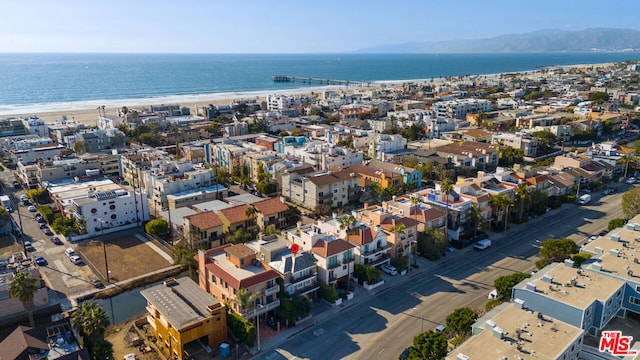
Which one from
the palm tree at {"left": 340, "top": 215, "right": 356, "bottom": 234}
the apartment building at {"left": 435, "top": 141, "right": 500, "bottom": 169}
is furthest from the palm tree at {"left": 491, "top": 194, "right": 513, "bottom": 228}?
the apartment building at {"left": 435, "top": 141, "right": 500, "bottom": 169}

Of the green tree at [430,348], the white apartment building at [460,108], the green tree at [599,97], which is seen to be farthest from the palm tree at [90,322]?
the green tree at [599,97]

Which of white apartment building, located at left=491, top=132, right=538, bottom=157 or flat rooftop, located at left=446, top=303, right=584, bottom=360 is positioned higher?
white apartment building, located at left=491, top=132, right=538, bottom=157

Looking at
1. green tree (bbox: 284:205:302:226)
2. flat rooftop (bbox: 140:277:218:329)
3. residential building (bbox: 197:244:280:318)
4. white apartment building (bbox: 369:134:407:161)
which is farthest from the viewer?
white apartment building (bbox: 369:134:407:161)

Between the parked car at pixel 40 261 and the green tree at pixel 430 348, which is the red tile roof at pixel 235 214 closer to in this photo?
the parked car at pixel 40 261

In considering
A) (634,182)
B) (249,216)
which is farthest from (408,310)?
(634,182)

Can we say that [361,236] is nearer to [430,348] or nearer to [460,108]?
[430,348]

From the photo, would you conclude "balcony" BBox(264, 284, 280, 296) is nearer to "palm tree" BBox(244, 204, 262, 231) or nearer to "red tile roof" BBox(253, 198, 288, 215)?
"palm tree" BBox(244, 204, 262, 231)

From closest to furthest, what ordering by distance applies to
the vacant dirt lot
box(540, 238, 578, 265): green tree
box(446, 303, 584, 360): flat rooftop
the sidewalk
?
1. box(446, 303, 584, 360): flat rooftop
2. the sidewalk
3. box(540, 238, 578, 265): green tree
4. the vacant dirt lot
